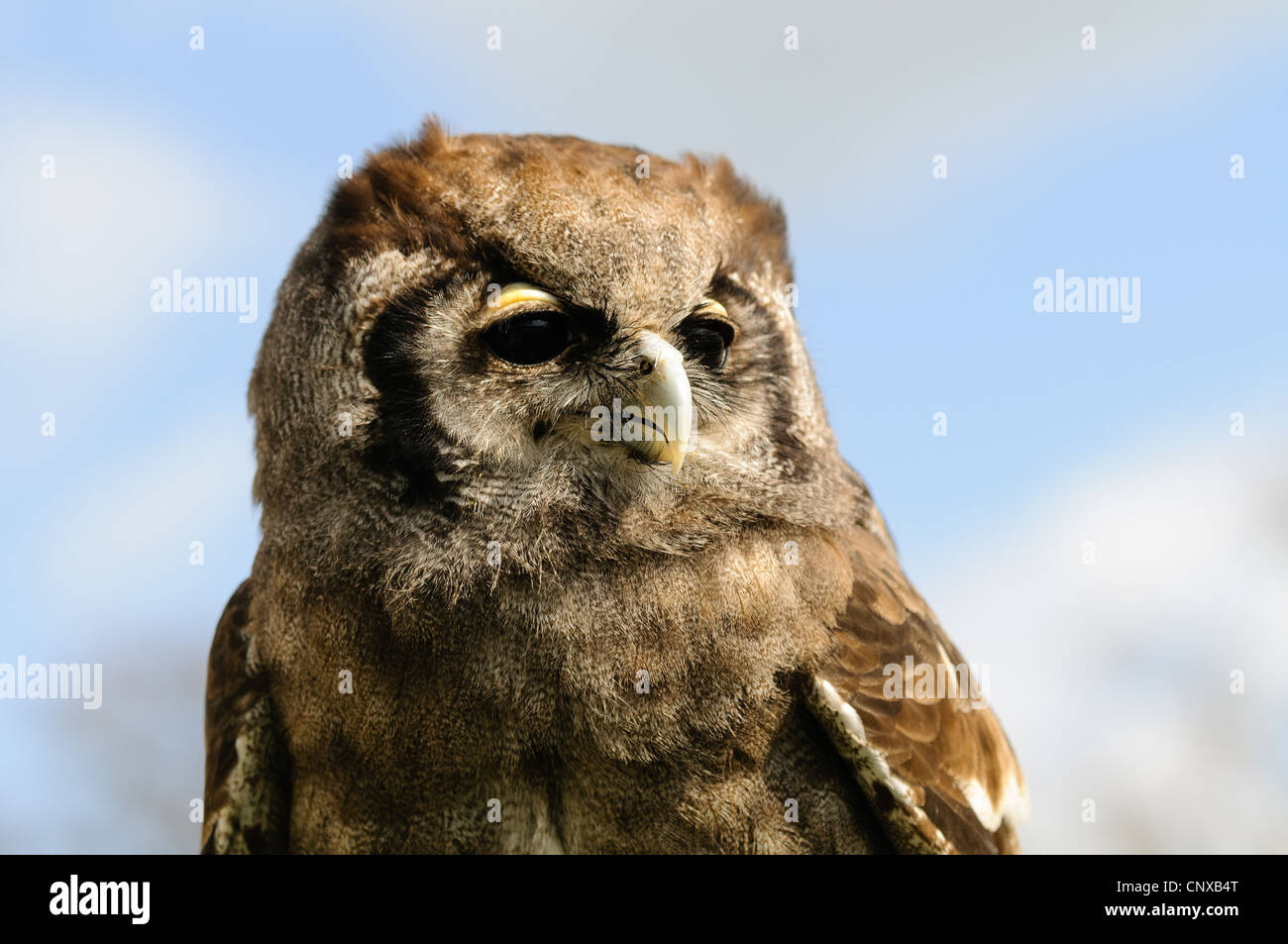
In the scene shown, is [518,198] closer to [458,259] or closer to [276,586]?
[458,259]

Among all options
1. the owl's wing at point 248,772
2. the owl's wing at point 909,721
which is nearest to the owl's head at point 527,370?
the owl's wing at point 909,721

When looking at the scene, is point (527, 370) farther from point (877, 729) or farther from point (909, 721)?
point (909, 721)

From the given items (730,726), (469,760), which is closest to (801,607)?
(730,726)

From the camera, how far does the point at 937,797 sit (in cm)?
453

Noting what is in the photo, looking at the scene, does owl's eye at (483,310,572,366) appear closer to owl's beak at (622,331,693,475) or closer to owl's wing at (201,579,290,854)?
owl's beak at (622,331,693,475)

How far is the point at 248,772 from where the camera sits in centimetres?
475

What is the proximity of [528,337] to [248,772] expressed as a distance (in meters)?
1.95

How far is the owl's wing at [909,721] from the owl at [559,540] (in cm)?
2

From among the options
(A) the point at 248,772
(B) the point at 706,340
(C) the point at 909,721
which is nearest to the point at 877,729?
(C) the point at 909,721

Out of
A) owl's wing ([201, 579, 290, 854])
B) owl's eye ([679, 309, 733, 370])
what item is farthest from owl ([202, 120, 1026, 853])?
owl's wing ([201, 579, 290, 854])

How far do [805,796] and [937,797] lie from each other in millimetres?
521

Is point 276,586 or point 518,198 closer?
point 518,198

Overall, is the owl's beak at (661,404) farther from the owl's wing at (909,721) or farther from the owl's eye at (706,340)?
the owl's wing at (909,721)
